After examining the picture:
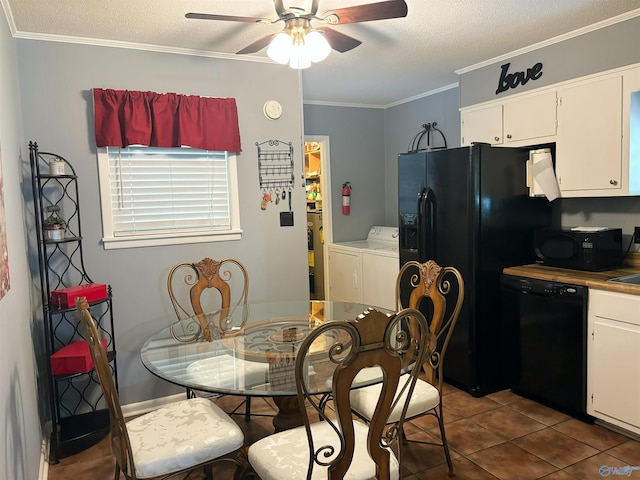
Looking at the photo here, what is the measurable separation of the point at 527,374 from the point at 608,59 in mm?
2033

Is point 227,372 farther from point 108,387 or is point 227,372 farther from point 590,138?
point 590,138

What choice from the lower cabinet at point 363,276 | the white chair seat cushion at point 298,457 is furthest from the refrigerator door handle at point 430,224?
the white chair seat cushion at point 298,457

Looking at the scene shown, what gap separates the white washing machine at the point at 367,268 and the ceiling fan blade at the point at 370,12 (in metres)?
2.61

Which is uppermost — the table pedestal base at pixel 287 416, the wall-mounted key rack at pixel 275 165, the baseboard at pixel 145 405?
the wall-mounted key rack at pixel 275 165

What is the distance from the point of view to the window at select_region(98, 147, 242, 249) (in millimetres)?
3014

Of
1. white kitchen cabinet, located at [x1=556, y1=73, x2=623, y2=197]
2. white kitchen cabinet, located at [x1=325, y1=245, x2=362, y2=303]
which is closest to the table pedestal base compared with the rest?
white kitchen cabinet, located at [x1=556, y1=73, x2=623, y2=197]

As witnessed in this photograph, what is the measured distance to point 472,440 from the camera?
8.73ft

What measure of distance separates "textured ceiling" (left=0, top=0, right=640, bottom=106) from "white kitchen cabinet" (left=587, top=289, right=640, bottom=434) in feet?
5.30

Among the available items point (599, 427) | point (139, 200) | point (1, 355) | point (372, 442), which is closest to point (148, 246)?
point (139, 200)

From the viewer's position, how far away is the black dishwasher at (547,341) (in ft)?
9.16

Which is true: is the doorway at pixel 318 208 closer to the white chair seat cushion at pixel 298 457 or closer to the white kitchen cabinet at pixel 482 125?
the white kitchen cabinet at pixel 482 125

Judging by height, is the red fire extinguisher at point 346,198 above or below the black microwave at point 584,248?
above

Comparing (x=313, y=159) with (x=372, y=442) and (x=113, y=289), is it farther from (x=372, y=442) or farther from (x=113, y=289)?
(x=372, y=442)

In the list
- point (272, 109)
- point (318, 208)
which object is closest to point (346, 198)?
point (318, 208)
